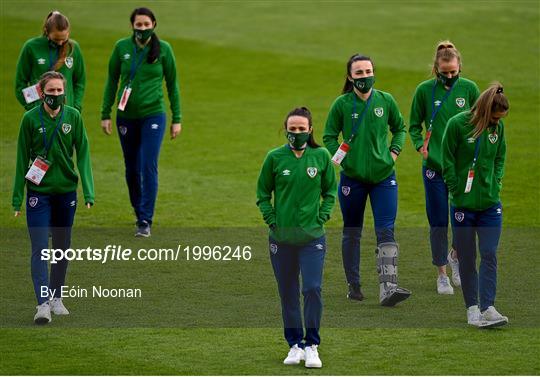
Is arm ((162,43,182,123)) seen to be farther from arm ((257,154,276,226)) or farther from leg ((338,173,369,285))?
arm ((257,154,276,226))

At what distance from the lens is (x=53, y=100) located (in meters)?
11.2

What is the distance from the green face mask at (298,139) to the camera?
1000cm

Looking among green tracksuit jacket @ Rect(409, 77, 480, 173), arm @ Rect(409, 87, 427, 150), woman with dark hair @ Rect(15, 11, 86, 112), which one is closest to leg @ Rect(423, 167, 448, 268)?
green tracksuit jacket @ Rect(409, 77, 480, 173)

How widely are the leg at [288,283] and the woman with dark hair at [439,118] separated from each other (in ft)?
8.48

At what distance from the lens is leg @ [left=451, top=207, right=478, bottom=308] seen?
1101 cm

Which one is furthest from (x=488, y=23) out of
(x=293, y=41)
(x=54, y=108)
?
(x=54, y=108)

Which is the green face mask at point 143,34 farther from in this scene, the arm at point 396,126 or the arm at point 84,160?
the arm at point 396,126

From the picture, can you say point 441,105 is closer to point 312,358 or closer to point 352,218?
point 352,218

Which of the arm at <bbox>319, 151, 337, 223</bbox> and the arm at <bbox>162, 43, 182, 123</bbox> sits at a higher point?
the arm at <bbox>162, 43, 182, 123</bbox>

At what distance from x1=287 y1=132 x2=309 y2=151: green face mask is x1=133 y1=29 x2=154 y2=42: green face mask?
4730 millimetres

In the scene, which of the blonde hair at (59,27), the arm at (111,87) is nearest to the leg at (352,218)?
the blonde hair at (59,27)

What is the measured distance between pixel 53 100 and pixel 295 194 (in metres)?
2.45

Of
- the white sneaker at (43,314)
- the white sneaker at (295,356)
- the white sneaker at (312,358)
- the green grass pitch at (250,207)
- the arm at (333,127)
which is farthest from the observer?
the arm at (333,127)

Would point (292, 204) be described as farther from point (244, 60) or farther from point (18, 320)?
point (244, 60)
